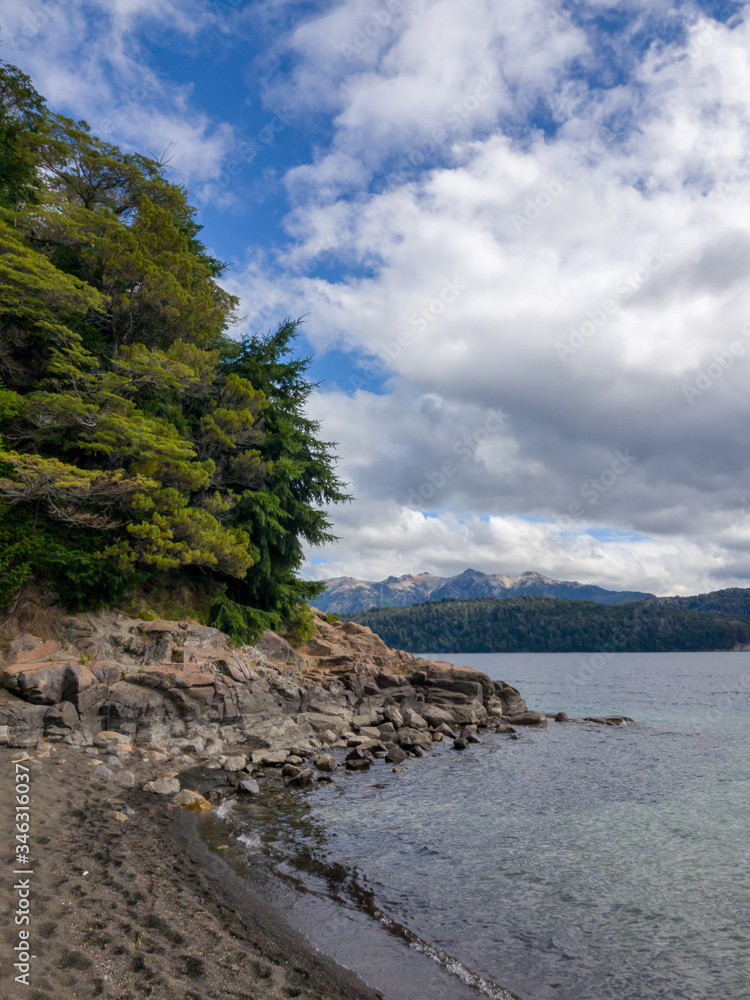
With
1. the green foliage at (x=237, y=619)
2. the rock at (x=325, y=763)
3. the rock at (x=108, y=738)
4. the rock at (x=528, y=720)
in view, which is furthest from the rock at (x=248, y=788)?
the rock at (x=528, y=720)

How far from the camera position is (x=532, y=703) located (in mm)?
47469

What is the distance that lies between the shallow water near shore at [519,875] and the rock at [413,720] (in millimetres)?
6112

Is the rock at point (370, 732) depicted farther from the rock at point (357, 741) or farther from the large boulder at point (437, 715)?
the large boulder at point (437, 715)

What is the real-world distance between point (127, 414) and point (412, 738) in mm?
19150

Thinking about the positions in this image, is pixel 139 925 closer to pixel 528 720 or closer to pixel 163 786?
pixel 163 786

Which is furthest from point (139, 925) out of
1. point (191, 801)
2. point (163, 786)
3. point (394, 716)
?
point (394, 716)

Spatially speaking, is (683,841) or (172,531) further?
(172,531)

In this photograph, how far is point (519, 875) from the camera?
1078cm

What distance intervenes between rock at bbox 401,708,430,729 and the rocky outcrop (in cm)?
8

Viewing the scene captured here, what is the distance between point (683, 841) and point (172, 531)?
20.3 m

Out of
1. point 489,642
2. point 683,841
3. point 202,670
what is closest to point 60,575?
point 202,670

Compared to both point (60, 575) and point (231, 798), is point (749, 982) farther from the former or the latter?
point (60, 575)

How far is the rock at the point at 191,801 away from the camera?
1331cm

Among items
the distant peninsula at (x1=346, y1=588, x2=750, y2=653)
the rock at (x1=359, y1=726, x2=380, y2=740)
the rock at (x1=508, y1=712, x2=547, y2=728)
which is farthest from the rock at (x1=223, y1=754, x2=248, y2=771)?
the distant peninsula at (x1=346, y1=588, x2=750, y2=653)
